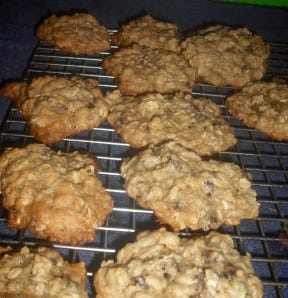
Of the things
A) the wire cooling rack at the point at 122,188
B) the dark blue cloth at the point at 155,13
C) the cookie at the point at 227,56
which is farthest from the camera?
the dark blue cloth at the point at 155,13

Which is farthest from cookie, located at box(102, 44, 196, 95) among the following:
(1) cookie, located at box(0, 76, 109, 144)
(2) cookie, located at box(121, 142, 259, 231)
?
(2) cookie, located at box(121, 142, 259, 231)

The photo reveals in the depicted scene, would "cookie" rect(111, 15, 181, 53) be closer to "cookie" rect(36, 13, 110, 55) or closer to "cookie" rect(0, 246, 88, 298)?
"cookie" rect(36, 13, 110, 55)

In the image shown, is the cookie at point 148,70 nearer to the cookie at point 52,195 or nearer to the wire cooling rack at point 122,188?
the wire cooling rack at point 122,188

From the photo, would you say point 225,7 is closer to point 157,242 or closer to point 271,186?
point 271,186

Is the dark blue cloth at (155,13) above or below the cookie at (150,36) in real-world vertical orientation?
below

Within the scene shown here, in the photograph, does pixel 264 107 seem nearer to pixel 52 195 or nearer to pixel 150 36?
pixel 150 36

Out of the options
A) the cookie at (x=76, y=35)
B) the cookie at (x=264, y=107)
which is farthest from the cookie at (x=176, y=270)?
Result: the cookie at (x=76, y=35)

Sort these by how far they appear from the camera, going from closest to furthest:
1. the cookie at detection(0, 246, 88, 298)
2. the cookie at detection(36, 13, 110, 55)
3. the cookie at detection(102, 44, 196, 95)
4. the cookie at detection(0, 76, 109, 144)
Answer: the cookie at detection(0, 246, 88, 298), the cookie at detection(0, 76, 109, 144), the cookie at detection(102, 44, 196, 95), the cookie at detection(36, 13, 110, 55)

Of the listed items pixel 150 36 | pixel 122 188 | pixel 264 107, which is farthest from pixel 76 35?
pixel 264 107
